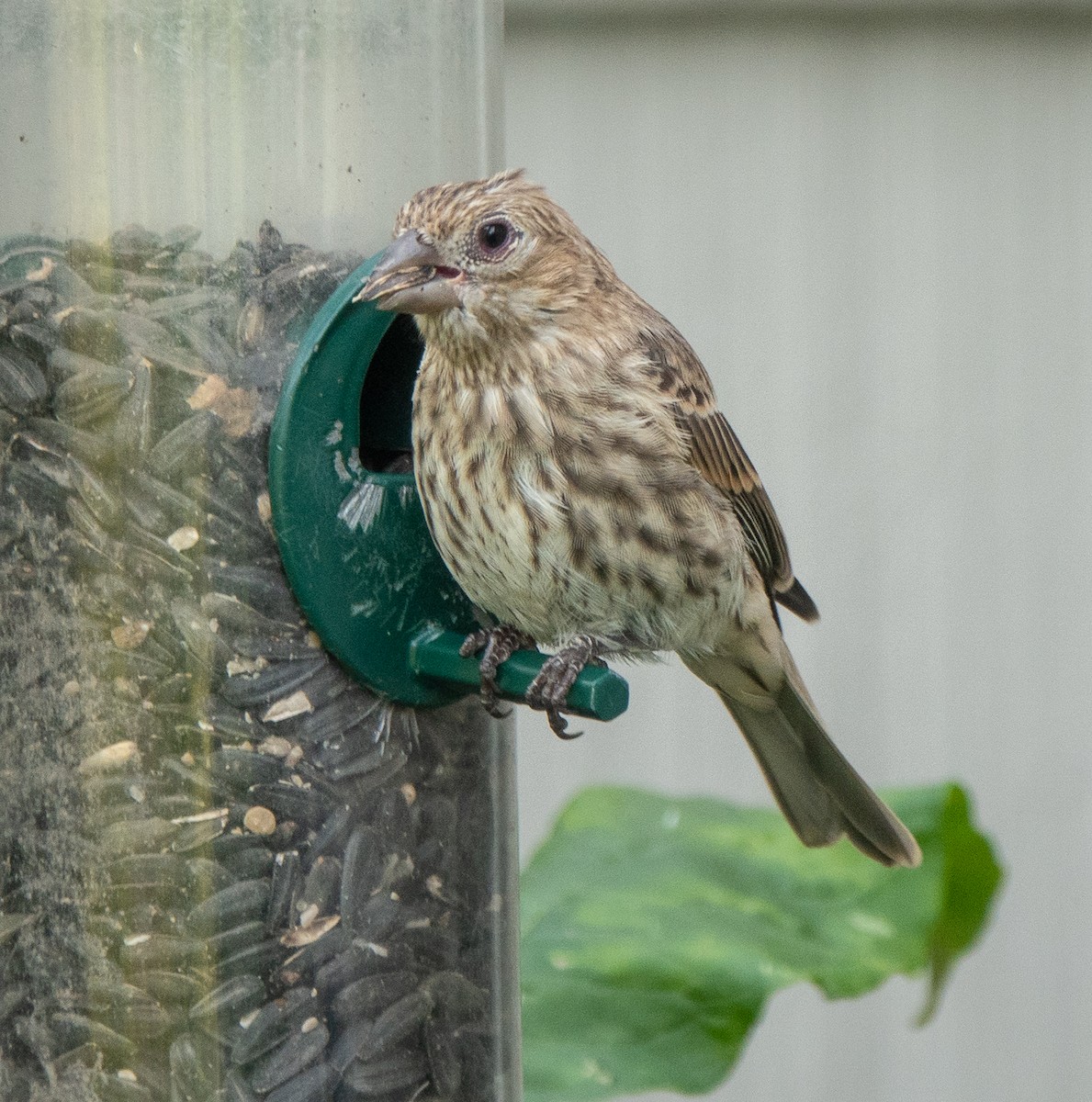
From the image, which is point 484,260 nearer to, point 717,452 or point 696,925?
point 717,452

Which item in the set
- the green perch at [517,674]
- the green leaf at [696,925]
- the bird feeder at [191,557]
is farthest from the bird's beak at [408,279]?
the green leaf at [696,925]

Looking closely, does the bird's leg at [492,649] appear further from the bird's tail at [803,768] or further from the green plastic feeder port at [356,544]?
the bird's tail at [803,768]

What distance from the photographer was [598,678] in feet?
10.2

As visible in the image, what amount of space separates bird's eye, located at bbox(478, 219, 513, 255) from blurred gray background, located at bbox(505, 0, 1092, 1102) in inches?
159

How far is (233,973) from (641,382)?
1.37 meters

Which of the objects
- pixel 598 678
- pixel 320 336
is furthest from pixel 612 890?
pixel 320 336

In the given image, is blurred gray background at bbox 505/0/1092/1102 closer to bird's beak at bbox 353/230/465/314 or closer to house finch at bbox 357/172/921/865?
house finch at bbox 357/172/921/865

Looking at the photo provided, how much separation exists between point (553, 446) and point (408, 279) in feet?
1.60

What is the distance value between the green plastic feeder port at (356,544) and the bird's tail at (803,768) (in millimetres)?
970

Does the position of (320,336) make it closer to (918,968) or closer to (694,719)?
(918,968)

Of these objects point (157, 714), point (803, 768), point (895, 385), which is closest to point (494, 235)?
point (157, 714)

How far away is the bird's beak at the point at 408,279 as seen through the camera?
311 cm

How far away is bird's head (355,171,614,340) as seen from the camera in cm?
316

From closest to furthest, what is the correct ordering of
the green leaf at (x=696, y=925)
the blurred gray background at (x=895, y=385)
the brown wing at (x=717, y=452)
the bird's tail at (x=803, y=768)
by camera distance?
the green leaf at (x=696, y=925) → the brown wing at (x=717, y=452) → the bird's tail at (x=803, y=768) → the blurred gray background at (x=895, y=385)
